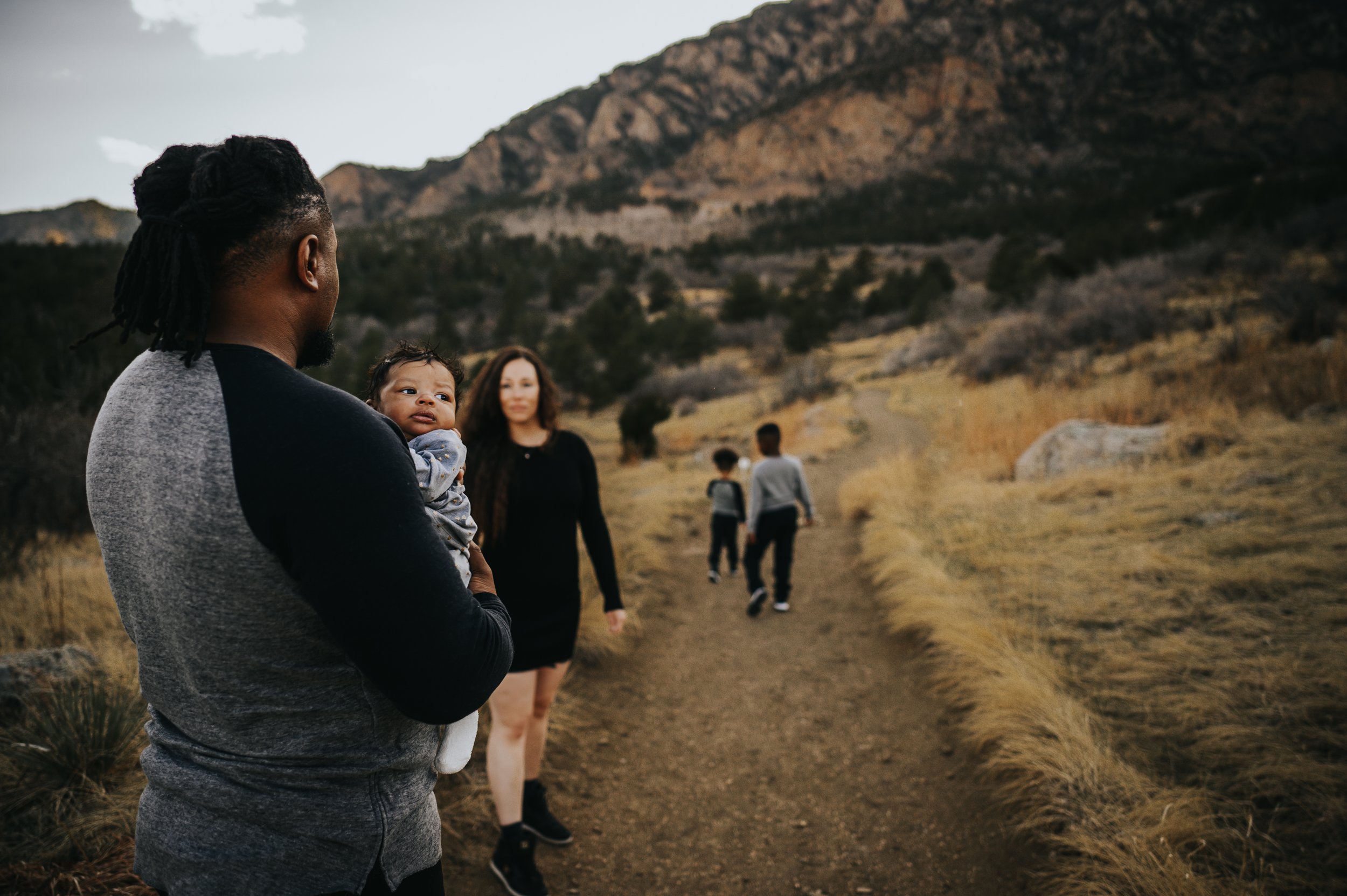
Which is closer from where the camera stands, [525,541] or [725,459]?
[525,541]

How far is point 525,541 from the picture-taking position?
8.96ft

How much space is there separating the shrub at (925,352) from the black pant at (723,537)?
17582mm

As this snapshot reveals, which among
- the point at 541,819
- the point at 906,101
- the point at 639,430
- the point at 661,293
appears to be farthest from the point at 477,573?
the point at 906,101

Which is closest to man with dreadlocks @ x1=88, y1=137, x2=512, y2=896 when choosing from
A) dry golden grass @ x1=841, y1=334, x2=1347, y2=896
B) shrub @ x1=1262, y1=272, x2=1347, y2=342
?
dry golden grass @ x1=841, y1=334, x2=1347, y2=896

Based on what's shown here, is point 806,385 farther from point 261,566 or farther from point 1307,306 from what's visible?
point 261,566

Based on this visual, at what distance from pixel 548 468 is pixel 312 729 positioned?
6.21 ft

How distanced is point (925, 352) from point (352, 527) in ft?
79.2

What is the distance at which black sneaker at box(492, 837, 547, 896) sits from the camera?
2693 mm

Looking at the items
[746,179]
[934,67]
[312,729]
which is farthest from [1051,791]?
[934,67]

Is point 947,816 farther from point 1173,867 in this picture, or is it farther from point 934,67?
point 934,67

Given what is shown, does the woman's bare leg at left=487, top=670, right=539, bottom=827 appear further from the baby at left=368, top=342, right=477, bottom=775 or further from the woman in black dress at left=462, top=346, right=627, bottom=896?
the baby at left=368, top=342, right=477, bottom=775

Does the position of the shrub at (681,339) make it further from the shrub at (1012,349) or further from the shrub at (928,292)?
the shrub at (1012,349)

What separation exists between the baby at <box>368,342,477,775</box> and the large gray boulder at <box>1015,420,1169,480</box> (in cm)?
841

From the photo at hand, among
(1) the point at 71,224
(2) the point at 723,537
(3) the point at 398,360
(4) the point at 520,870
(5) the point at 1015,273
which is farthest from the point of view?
(1) the point at 71,224
